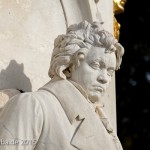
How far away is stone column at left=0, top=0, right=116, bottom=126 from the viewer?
4949 millimetres

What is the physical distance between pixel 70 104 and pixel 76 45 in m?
0.31

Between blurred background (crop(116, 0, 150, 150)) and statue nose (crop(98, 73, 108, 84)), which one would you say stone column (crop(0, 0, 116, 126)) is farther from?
blurred background (crop(116, 0, 150, 150))

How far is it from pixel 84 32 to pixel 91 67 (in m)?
0.18

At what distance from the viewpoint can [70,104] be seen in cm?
446

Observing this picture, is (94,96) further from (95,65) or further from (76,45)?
(76,45)

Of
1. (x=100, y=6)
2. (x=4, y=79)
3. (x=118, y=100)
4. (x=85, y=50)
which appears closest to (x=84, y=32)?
(x=85, y=50)

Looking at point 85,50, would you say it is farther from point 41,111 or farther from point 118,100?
point 118,100

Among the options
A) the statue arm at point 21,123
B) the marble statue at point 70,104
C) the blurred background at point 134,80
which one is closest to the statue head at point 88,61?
the marble statue at point 70,104

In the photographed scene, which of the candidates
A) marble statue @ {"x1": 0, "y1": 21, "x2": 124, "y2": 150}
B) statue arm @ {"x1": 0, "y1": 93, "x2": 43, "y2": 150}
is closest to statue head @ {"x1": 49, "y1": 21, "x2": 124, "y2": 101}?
marble statue @ {"x1": 0, "y1": 21, "x2": 124, "y2": 150}

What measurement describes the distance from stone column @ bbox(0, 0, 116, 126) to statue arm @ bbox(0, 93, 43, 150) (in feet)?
1.67

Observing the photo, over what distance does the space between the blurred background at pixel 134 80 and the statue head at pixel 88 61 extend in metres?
5.33

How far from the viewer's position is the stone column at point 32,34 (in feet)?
16.2

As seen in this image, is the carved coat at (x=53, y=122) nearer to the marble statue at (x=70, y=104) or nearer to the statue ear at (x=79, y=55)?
the marble statue at (x=70, y=104)

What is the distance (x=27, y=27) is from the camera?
5.13 m
